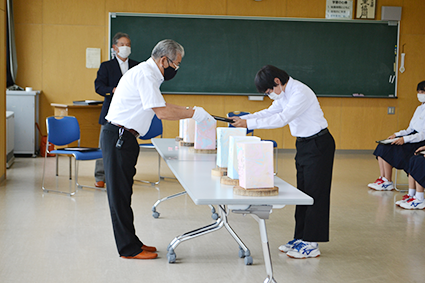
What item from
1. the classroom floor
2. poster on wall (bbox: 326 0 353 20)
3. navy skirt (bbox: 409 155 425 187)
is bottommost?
the classroom floor

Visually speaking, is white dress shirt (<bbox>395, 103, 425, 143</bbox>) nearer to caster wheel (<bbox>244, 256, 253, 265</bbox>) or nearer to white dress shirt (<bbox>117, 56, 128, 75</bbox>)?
caster wheel (<bbox>244, 256, 253, 265</bbox>)

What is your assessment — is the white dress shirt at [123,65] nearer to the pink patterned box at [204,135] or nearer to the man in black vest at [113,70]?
the man in black vest at [113,70]

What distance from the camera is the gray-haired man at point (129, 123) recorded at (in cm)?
Result: 276

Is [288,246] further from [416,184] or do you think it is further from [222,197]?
[416,184]

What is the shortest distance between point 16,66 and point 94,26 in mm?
1488

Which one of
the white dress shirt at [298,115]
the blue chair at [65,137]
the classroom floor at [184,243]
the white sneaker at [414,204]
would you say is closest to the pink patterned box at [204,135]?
the white dress shirt at [298,115]

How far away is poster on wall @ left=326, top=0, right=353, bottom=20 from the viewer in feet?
26.1

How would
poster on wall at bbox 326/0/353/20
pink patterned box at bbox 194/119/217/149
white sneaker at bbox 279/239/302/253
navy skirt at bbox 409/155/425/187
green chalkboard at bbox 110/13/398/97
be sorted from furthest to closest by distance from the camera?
poster on wall at bbox 326/0/353/20 < green chalkboard at bbox 110/13/398/97 < navy skirt at bbox 409/155/425/187 < pink patterned box at bbox 194/119/217/149 < white sneaker at bbox 279/239/302/253

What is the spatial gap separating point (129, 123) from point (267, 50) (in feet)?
18.2

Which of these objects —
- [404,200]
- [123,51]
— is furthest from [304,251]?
[123,51]

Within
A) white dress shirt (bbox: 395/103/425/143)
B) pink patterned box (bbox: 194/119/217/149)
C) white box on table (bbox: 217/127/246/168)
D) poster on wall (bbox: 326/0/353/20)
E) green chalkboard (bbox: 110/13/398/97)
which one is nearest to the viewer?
white box on table (bbox: 217/127/246/168)

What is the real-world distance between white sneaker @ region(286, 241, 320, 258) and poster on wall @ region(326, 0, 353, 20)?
5.93 meters

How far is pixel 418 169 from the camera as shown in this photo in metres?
4.32

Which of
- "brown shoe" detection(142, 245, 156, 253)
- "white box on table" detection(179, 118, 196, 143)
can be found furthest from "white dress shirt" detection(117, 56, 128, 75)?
"brown shoe" detection(142, 245, 156, 253)
